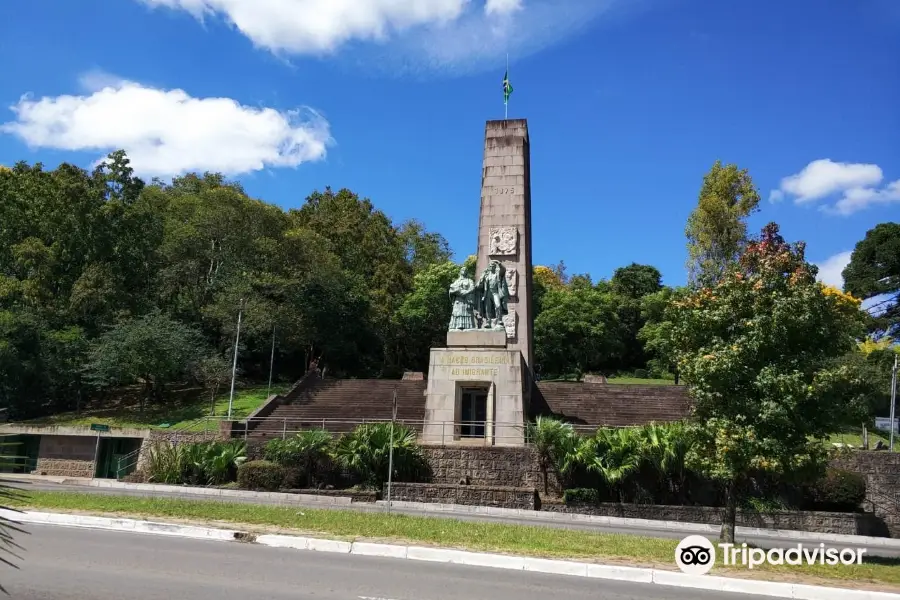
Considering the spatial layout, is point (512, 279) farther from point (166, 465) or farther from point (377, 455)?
point (166, 465)

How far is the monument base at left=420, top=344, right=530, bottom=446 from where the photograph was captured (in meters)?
21.3

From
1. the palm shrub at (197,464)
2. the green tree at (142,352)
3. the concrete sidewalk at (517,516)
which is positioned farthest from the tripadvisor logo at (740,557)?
the green tree at (142,352)

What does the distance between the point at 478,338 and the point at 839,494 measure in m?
10.8

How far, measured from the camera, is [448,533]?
11125 mm

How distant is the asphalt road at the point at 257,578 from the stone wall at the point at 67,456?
1778cm

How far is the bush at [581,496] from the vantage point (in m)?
17.4

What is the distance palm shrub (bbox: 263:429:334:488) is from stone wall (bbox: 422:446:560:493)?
2.77m

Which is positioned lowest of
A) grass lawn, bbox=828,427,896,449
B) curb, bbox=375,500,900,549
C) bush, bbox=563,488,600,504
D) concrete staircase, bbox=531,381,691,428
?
curb, bbox=375,500,900,549

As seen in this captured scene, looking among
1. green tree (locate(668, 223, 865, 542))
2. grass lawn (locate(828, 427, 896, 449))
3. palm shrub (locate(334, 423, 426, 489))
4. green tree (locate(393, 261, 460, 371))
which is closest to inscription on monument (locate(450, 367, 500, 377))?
palm shrub (locate(334, 423, 426, 489))

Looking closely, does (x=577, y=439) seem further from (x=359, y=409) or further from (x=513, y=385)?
(x=359, y=409)

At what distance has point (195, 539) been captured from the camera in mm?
10422

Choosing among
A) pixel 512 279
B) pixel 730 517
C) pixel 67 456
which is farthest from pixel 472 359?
pixel 67 456

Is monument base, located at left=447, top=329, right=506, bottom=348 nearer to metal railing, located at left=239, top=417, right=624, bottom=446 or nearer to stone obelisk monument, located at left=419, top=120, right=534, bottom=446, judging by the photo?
stone obelisk monument, located at left=419, top=120, right=534, bottom=446

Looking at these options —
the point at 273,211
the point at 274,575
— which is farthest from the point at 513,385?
the point at 273,211
